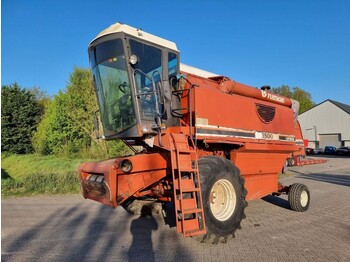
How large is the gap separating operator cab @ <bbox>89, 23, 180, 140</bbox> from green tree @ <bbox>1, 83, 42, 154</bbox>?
31.9 meters

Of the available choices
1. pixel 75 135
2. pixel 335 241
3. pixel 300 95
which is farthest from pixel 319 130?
pixel 335 241

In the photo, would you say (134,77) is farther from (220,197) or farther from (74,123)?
(74,123)

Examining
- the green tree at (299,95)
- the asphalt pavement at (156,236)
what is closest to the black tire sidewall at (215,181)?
the asphalt pavement at (156,236)

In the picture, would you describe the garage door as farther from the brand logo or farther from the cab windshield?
the cab windshield

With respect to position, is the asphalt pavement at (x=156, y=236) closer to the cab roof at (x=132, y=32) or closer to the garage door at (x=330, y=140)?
the cab roof at (x=132, y=32)

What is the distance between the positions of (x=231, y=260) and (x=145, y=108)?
276 cm

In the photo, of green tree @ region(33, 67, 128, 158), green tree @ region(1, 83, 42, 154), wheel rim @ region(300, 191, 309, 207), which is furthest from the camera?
green tree @ region(1, 83, 42, 154)

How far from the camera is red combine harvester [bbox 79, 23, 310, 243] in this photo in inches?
203

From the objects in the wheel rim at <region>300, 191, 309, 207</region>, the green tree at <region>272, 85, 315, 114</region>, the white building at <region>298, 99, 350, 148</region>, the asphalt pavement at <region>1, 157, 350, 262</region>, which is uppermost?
the green tree at <region>272, 85, 315, 114</region>

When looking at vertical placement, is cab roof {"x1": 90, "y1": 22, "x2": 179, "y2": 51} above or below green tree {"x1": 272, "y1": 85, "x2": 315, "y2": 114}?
below

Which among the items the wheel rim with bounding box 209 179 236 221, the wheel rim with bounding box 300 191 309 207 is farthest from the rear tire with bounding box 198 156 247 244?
the wheel rim with bounding box 300 191 309 207

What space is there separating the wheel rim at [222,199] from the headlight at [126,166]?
1.54 meters

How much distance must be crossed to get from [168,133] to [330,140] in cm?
4721

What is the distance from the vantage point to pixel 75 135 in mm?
27000
